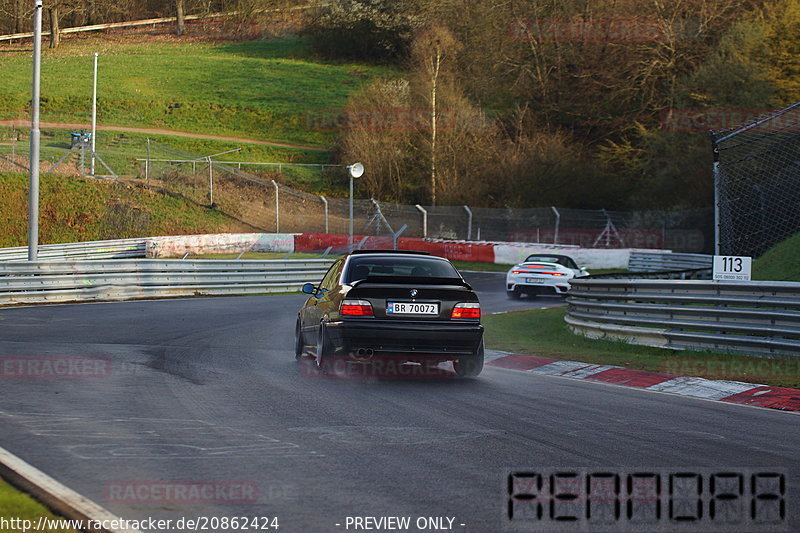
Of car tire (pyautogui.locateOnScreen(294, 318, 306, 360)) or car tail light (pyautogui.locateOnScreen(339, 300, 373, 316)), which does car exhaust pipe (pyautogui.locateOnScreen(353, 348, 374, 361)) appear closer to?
car tail light (pyautogui.locateOnScreen(339, 300, 373, 316))

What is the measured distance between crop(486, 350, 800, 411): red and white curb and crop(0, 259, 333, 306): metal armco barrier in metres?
12.3

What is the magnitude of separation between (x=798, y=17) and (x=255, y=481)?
38.9 meters

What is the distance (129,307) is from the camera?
21062 millimetres

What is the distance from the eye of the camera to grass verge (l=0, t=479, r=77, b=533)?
15.2 ft

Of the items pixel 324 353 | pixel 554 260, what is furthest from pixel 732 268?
pixel 554 260

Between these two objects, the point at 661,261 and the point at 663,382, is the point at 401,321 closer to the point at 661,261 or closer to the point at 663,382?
the point at 663,382

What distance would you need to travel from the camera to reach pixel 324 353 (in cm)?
1068

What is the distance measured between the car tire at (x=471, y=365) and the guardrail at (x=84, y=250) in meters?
22.0

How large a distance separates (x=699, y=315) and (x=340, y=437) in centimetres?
725

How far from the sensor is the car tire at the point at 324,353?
10.6 meters

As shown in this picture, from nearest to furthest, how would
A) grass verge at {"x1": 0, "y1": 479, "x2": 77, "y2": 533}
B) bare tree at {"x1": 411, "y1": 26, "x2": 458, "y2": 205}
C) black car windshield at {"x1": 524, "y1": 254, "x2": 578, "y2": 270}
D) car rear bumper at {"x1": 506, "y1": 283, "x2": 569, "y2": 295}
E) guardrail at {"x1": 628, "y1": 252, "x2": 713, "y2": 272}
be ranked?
grass verge at {"x1": 0, "y1": 479, "x2": 77, "y2": 533} < car rear bumper at {"x1": 506, "y1": 283, "x2": 569, "y2": 295} < black car windshield at {"x1": 524, "y1": 254, "x2": 578, "y2": 270} < guardrail at {"x1": 628, "y1": 252, "x2": 713, "y2": 272} < bare tree at {"x1": 411, "y1": 26, "x2": 458, "y2": 205}

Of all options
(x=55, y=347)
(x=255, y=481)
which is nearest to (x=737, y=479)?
Answer: (x=255, y=481)

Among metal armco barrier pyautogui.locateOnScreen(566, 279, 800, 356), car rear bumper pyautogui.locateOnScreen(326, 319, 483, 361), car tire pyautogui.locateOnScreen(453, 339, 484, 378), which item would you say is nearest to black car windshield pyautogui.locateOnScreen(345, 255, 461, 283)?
car rear bumper pyautogui.locateOnScreen(326, 319, 483, 361)

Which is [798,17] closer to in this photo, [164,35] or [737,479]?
[737,479]
